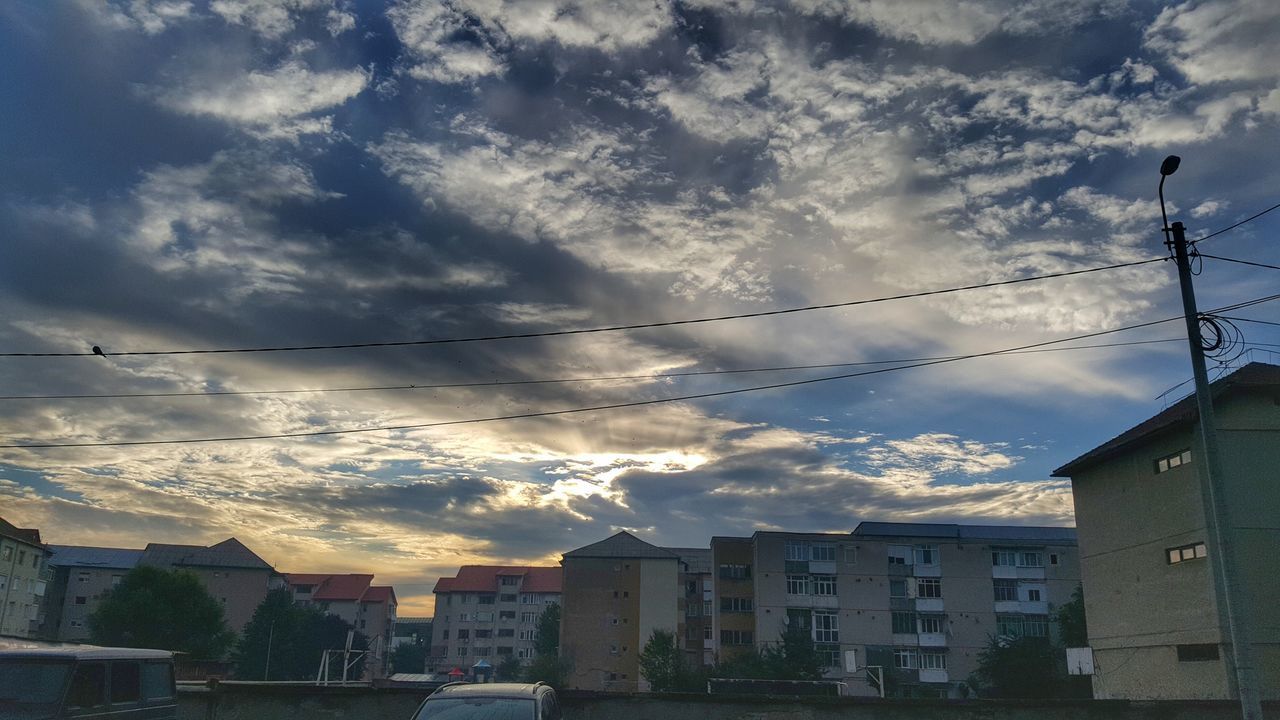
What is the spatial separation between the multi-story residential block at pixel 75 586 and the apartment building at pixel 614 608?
66.6 metres

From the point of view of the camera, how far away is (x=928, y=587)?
7306 cm

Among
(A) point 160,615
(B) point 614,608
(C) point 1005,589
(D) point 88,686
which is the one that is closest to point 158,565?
(A) point 160,615

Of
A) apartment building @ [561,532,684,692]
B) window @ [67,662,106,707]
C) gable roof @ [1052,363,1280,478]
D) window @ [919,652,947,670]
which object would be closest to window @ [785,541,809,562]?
window @ [919,652,947,670]

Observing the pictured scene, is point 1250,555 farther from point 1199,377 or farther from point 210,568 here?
point 210,568

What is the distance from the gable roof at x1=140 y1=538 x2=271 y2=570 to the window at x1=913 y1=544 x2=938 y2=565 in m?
91.6

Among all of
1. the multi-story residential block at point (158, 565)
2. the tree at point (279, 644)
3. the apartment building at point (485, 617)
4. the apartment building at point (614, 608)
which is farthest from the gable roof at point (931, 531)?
the multi-story residential block at point (158, 565)

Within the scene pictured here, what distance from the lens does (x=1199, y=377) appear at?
15.5m

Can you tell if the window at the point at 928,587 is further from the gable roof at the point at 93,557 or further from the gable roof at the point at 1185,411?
the gable roof at the point at 93,557

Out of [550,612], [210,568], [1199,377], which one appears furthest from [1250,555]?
[210,568]

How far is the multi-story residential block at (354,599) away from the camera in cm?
14025

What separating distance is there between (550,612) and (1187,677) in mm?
107591

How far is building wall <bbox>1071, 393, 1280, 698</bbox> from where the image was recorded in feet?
92.6

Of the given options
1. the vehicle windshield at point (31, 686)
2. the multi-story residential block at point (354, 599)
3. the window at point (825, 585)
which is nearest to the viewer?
the vehicle windshield at point (31, 686)

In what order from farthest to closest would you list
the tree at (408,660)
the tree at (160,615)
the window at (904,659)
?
the tree at (408,660)
the tree at (160,615)
the window at (904,659)
